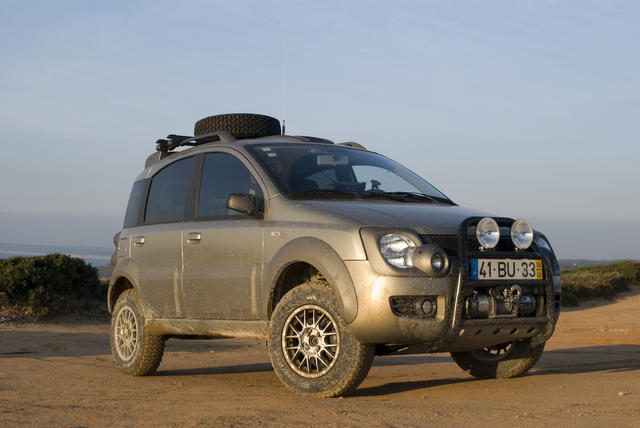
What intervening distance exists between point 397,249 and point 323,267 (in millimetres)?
531

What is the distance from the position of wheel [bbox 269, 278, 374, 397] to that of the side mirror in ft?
2.46

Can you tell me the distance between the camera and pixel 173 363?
8789 millimetres

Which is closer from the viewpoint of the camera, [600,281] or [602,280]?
[600,281]

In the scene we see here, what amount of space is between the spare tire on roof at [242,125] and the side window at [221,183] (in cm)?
91

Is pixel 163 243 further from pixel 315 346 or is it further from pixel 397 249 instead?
pixel 397 249

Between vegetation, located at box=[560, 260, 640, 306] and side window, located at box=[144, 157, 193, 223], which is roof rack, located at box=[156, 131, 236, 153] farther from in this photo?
vegetation, located at box=[560, 260, 640, 306]

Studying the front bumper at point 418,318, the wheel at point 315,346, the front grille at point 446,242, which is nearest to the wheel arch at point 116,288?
the wheel at point 315,346

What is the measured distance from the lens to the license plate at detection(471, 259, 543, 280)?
5.37 metres

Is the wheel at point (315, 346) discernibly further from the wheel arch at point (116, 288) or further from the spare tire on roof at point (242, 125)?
the wheel arch at point (116, 288)

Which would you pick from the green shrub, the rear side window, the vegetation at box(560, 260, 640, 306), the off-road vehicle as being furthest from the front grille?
the green shrub

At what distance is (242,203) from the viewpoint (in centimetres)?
598

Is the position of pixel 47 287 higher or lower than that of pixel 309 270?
lower

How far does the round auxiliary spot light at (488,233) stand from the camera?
547 cm

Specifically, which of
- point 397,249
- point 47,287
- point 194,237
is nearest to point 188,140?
point 194,237
